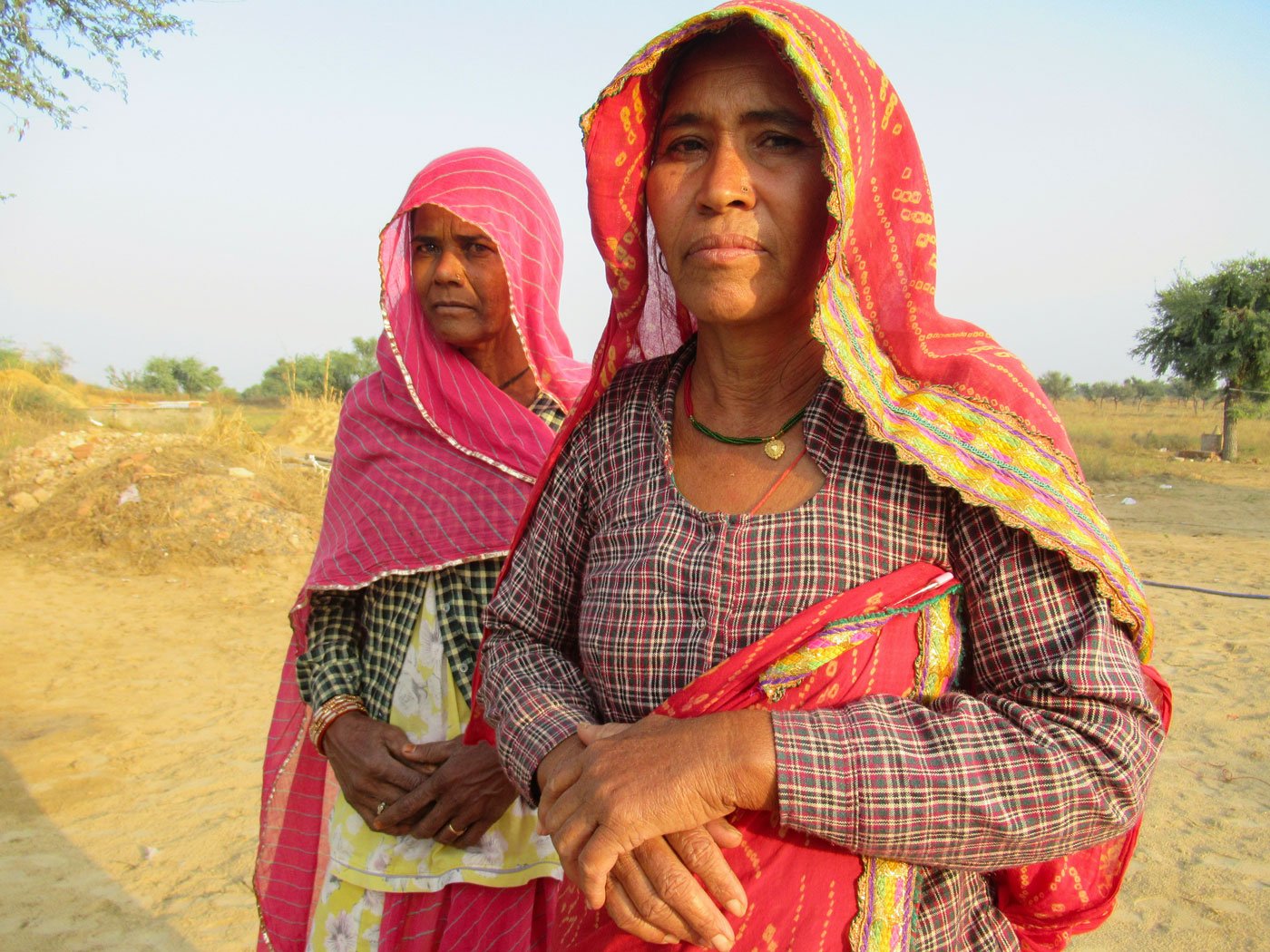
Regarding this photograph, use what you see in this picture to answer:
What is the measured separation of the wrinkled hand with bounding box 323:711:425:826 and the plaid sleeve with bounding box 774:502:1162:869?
48.9 inches

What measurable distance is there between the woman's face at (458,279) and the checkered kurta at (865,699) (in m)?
0.98

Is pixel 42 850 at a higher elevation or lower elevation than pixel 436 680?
lower

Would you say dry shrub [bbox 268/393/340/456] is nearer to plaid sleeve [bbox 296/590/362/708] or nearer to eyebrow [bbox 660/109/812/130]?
plaid sleeve [bbox 296/590/362/708]

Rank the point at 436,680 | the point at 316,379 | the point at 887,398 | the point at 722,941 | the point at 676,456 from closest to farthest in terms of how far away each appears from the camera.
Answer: the point at 722,941, the point at 887,398, the point at 676,456, the point at 436,680, the point at 316,379

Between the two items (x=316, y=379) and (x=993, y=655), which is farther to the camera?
(x=316, y=379)

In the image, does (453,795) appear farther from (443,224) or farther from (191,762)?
(191,762)

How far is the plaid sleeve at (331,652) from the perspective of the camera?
2262 mm

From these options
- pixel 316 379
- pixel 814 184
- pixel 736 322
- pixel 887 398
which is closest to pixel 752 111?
pixel 814 184

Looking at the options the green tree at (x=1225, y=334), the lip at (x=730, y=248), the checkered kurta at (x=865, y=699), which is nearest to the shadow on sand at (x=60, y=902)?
the checkered kurta at (x=865, y=699)

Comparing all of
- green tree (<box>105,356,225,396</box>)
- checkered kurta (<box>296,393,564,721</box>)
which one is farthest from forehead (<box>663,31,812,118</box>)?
green tree (<box>105,356,225,396</box>)

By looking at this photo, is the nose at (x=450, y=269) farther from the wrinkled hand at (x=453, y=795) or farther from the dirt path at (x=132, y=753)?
the dirt path at (x=132, y=753)

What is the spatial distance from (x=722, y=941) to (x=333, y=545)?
5.47 ft

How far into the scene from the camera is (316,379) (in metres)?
37.1

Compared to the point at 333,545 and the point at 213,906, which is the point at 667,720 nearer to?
the point at 333,545
